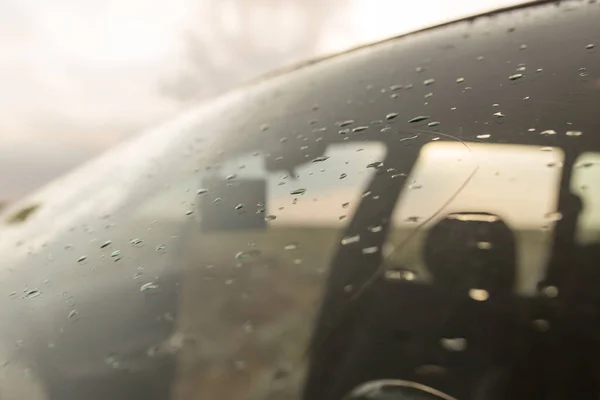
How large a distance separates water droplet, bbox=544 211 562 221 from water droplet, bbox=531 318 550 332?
15 cm

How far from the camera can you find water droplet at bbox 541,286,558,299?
72cm

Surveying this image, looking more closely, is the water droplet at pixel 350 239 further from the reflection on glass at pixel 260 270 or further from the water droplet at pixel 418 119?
the water droplet at pixel 418 119

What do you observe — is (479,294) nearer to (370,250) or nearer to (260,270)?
(370,250)

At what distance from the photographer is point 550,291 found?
726mm

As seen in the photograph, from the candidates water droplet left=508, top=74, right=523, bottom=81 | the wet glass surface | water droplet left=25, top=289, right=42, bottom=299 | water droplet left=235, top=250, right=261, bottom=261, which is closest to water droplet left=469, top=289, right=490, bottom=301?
the wet glass surface

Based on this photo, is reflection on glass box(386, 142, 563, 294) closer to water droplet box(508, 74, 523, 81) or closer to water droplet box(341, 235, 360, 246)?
water droplet box(341, 235, 360, 246)

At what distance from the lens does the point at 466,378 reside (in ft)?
2.21

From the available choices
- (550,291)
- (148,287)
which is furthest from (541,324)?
(148,287)

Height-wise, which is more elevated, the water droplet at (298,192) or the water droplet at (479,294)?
the water droplet at (298,192)

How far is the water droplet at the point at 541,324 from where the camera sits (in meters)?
0.69

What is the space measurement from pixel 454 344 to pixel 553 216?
222mm

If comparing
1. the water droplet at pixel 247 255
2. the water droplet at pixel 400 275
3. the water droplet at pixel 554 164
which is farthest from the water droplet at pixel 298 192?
the water droplet at pixel 554 164

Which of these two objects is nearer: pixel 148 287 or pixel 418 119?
pixel 148 287

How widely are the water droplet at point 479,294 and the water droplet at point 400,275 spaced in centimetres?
7
